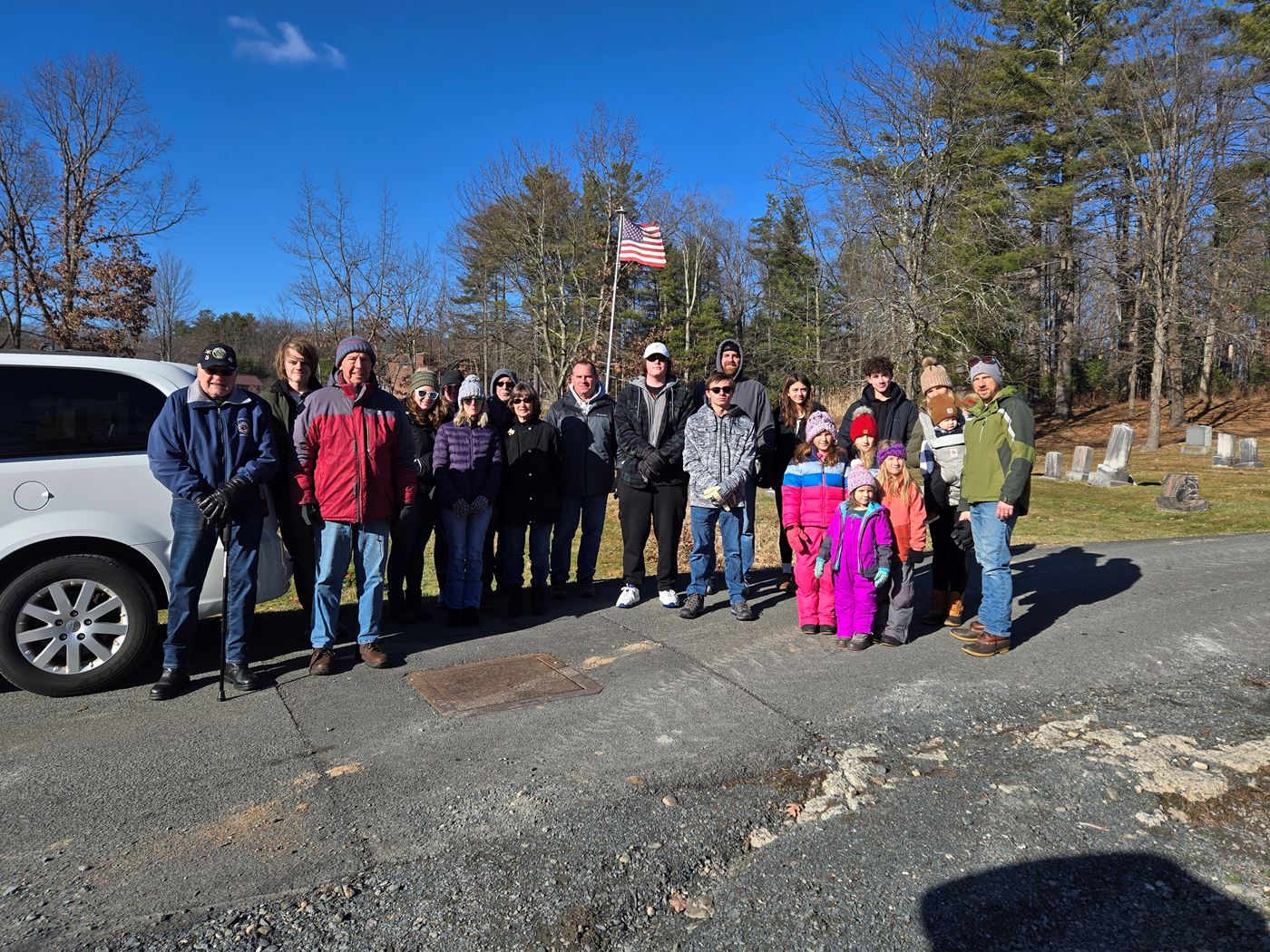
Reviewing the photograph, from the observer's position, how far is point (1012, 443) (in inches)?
204

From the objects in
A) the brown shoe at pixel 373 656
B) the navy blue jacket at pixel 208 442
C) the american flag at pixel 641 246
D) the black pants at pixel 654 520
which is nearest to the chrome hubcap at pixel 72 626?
the navy blue jacket at pixel 208 442

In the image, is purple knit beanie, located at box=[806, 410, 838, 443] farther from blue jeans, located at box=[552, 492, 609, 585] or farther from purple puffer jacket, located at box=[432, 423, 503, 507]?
purple puffer jacket, located at box=[432, 423, 503, 507]

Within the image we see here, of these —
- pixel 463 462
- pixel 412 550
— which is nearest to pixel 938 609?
pixel 463 462

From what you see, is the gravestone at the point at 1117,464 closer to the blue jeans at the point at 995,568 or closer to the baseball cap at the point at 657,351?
the blue jeans at the point at 995,568

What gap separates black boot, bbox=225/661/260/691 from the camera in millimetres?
4430

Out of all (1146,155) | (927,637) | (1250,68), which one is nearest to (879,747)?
(927,637)

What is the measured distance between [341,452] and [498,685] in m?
1.63

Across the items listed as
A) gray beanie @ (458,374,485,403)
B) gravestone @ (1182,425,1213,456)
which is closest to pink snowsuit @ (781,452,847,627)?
gray beanie @ (458,374,485,403)

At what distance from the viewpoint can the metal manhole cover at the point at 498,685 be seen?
4266 mm

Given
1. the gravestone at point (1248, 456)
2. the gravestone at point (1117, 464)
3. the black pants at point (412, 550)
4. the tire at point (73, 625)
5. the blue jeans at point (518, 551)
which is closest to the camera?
the tire at point (73, 625)

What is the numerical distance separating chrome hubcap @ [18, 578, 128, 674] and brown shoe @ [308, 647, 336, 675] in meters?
0.97

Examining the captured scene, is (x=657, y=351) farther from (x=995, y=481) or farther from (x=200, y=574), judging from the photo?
(x=200, y=574)

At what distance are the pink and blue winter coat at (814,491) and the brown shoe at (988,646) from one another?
1208mm

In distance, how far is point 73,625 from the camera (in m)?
4.27
